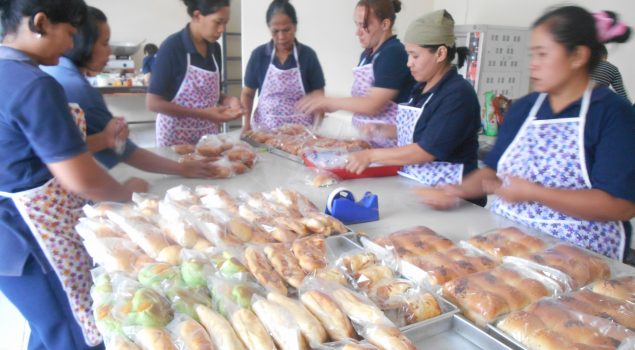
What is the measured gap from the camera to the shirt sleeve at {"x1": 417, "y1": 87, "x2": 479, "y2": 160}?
2012mm

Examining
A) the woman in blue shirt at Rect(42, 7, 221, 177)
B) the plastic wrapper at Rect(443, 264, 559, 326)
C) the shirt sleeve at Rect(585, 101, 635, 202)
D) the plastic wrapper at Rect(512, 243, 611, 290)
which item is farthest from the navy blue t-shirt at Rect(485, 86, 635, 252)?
the woman in blue shirt at Rect(42, 7, 221, 177)

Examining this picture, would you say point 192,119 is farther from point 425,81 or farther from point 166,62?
point 425,81

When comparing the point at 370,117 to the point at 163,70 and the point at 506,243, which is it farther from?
the point at 506,243

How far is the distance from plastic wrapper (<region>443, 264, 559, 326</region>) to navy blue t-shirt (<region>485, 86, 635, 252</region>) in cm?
53

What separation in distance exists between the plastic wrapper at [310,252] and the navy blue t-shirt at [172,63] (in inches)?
70.5

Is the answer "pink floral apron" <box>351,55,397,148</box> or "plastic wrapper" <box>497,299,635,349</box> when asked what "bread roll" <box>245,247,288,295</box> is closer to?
"plastic wrapper" <box>497,299,635,349</box>

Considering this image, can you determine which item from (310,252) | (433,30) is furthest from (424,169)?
(310,252)

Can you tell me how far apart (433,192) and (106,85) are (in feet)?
19.3

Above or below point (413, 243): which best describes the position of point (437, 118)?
above

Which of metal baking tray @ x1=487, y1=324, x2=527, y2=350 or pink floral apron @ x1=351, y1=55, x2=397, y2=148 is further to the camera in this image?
pink floral apron @ x1=351, y1=55, x2=397, y2=148

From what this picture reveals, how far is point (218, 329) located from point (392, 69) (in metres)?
1.98

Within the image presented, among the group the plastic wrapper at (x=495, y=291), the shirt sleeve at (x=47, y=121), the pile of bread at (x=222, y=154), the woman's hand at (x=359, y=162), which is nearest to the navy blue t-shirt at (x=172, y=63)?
the pile of bread at (x=222, y=154)

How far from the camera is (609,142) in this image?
1.45 meters

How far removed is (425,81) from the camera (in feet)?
7.28
